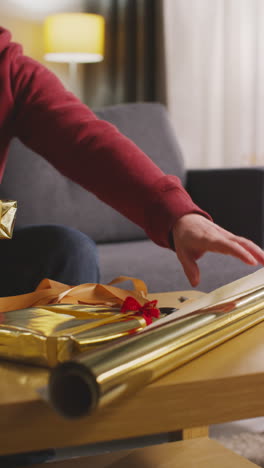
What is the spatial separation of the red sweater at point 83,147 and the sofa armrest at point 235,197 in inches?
39.0


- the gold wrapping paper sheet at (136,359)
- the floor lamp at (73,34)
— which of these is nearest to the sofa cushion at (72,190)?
the floor lamp at (73,34)

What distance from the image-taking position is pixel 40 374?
498mm

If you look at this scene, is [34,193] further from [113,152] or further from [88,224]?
[113,152]

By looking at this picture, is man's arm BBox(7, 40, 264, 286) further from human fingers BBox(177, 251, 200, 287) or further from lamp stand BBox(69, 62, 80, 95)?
lamp stand BBox(69, 62, 80, 95)

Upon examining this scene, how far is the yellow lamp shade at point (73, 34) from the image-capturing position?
10.1 feet

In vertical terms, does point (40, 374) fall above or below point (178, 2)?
below

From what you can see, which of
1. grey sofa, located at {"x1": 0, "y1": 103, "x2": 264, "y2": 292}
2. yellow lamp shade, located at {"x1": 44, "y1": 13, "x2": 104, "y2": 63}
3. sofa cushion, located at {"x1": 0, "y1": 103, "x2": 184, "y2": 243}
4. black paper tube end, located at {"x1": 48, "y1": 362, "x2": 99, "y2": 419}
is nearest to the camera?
black paper tube end, located at {"x1": 48, "y1": 362, "x2": 99, "y2": 419}

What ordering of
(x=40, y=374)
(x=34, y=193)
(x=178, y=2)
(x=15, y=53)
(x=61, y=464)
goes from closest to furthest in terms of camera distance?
(x=40, y=374)
(x=61, y=464)
(x=15, y=53)
(x=34, y=193)
(x=178, y=2)

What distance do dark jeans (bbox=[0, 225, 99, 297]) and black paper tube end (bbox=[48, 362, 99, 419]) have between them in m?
0.59

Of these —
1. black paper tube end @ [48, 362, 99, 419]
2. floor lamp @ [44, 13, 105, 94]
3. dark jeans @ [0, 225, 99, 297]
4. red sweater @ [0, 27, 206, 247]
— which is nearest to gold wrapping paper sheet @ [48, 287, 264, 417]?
black paper tube end @ [48, 362, 99, 419]

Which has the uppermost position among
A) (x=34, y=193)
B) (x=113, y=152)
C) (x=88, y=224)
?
(x=113, y=152)

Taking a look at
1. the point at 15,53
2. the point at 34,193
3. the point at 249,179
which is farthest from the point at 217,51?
the point at 15,53

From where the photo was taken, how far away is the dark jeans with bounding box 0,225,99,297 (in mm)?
1021

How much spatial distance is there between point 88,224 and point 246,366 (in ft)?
5.00
